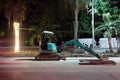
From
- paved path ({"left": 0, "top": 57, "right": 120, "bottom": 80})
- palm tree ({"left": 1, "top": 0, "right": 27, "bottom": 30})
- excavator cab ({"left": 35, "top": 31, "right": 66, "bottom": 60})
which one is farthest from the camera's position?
palm tree ({"left": 1, "top": 0, "right": 27, "bottom": 30})

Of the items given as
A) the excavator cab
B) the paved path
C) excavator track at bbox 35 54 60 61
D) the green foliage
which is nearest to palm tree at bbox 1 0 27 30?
the excavator cab

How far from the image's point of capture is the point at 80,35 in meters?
55.5

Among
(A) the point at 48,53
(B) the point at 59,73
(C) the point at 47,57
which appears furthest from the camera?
(A) the point at 48,53

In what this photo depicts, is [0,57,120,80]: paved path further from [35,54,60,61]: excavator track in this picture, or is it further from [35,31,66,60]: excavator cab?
[35,31,66,60]: excavator cab

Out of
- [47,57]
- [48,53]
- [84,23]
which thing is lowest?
[47,57]

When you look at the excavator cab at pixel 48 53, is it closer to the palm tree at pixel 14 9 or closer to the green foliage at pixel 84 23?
the palm tree at pixel 14 9

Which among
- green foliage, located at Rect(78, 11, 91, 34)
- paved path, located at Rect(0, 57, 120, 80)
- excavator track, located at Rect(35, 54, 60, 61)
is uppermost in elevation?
green foliage, located at Rect(78, 11, 91, 34)

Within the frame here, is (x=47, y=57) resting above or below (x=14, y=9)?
below

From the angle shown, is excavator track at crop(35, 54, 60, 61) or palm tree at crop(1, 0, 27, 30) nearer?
excavator track at crop(35, 54, 60, 61)

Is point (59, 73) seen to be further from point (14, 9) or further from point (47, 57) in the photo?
point (14, 9)

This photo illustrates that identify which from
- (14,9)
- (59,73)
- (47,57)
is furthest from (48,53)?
(14,9)

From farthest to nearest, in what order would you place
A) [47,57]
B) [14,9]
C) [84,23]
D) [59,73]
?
[84,23]
[14,9]
[47,57]
[59,73]

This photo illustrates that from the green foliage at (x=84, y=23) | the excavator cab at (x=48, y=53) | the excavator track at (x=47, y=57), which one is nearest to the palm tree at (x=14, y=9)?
the excavator cab at (x=48, y=53)

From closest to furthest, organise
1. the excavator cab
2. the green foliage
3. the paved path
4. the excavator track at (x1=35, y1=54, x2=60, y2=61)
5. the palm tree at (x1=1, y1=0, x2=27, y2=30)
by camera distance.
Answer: the paved path, the excavator track at (x1=35, y1=54, x2=60, y2=61), the excavator cab, the palm tree at (x1=1, y1=0, x2=27, y2=30), the green foliage
